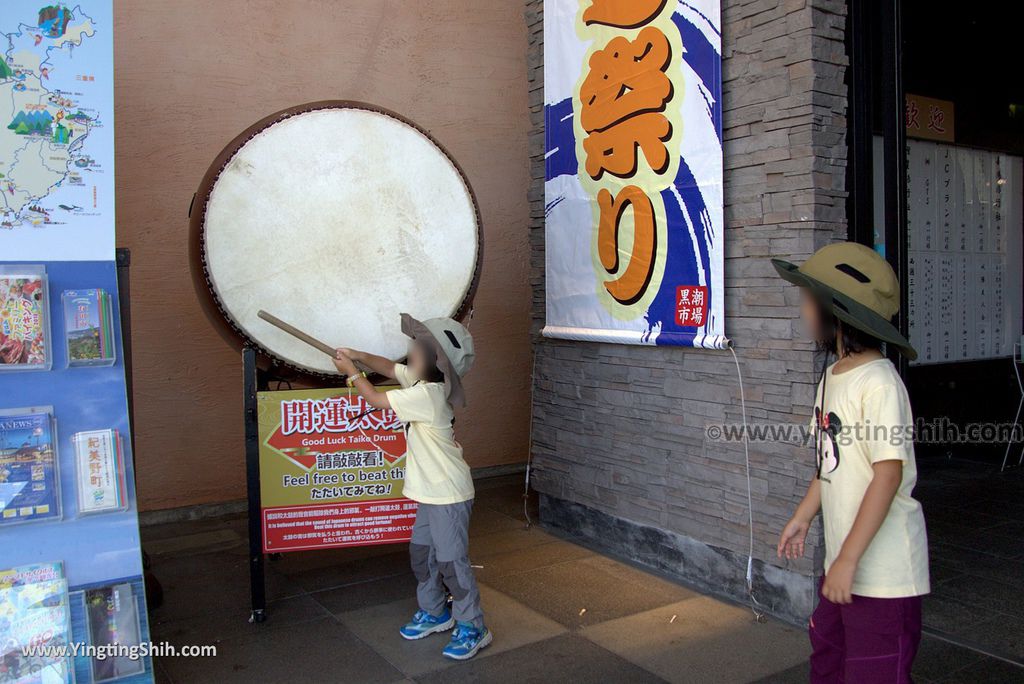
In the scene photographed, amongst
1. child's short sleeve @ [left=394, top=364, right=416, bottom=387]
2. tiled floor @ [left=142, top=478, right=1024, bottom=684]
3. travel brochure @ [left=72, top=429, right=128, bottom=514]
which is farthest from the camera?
child's short sleeve @ [left=394, top=364, right=416, bottom=387]

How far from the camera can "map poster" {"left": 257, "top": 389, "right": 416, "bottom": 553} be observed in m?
3.68

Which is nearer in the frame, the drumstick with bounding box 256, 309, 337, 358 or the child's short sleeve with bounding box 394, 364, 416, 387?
the drumstick with bounding box 256, 309, 337, 358

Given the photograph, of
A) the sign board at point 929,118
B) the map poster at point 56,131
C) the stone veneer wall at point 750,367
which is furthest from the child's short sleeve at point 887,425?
the sign board at point 929,118

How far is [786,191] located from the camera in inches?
134

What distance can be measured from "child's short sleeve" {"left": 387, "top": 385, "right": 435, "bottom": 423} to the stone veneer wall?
127 cm

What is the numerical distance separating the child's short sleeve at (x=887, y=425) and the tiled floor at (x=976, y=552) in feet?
5.32

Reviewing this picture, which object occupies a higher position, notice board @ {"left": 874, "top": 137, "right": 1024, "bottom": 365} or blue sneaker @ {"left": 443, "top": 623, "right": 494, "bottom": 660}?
notice board @ {"left": 874, "top": 137, "right": 1024, "bottom": 365}

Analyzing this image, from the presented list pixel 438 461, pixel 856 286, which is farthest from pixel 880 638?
pixel 438 461

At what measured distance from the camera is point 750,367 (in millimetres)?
3582

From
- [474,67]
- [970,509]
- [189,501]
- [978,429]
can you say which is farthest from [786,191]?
[978,429]

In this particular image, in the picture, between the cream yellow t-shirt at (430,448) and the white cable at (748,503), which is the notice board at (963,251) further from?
the cream yellow t-shirt at (430,448)

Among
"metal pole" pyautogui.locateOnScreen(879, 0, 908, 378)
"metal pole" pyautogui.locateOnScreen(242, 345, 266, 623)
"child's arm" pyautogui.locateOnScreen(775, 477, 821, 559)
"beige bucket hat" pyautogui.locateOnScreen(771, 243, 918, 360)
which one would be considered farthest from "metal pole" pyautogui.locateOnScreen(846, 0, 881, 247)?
"metal pole" pyautogui.locateOnScreen(242, 345, 266, 623)

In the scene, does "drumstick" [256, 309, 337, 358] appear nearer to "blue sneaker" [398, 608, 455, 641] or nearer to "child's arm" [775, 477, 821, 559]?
"blue sneaker" [398, 608, 455, 641]

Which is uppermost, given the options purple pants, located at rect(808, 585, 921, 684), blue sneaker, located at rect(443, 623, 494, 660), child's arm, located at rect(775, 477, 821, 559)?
child's arm, located at rect(775, 477, 821, 559)
